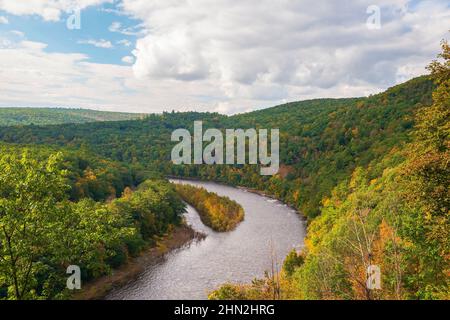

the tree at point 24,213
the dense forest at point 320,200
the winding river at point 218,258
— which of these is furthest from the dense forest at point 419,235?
the winding river at point 218,258

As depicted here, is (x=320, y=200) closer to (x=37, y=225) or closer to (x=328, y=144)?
(x=328, y=144)

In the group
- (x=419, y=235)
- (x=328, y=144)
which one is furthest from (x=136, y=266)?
(x=328, y=144)

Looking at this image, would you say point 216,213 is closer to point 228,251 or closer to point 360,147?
point 228,251

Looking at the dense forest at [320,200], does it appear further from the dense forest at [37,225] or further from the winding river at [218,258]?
the winding river at [218,258]

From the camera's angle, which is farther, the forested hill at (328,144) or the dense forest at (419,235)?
the forested hill at (328,144)

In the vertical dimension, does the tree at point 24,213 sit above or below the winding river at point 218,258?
above

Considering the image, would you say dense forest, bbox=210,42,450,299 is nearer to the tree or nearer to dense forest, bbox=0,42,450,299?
dense forest, bbox=0,42,450,299
